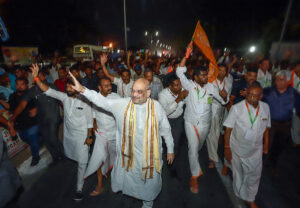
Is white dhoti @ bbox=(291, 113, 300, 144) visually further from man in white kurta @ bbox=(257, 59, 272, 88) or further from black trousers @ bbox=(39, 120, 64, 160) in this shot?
black trousers @ bbox=(39, 120, 64, 160)

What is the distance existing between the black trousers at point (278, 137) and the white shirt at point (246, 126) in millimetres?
988

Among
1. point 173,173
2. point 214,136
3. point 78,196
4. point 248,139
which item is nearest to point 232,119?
point 248,139

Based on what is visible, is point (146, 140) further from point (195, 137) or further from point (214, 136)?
point (214, 136)

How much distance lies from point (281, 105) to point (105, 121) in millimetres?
3582

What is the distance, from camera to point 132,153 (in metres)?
2.96

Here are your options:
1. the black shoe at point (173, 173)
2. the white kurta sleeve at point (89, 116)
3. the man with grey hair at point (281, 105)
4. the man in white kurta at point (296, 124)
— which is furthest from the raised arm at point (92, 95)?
the man in white kurta at point (296, 124)

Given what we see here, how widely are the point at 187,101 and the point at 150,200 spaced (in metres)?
1.99

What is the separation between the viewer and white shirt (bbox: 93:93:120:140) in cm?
349

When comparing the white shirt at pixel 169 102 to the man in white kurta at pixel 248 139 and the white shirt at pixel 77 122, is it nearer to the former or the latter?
the man in white kurta at pixel 248 139

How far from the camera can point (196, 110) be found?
3.79 metres

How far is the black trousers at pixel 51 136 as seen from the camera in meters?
4.43

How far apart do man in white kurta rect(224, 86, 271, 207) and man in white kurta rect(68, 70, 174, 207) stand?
1204 millimetres

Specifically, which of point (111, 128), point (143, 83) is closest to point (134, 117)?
point (143, 83)

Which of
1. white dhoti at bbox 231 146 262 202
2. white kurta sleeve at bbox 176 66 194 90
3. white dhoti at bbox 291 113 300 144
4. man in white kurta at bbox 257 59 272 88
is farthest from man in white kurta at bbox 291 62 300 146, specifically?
white kurta sleeve at bbox 176 66 194 90
